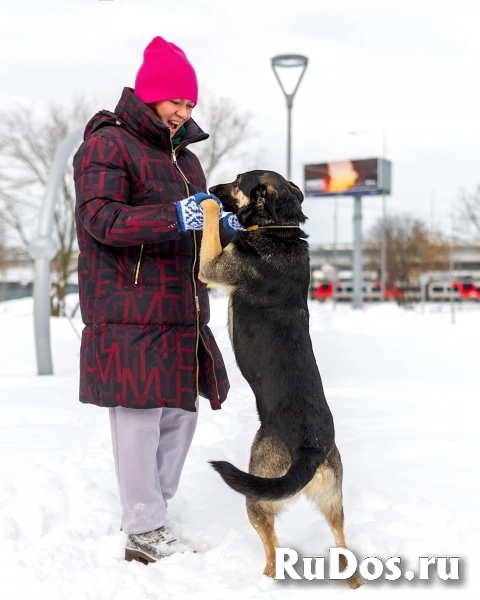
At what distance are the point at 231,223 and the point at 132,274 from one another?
0.53m

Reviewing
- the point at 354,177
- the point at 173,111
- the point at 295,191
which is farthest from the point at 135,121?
the point at 354,177

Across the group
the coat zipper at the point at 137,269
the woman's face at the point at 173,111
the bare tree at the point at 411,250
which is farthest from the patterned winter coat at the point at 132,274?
the bare tree at the point at 411,250

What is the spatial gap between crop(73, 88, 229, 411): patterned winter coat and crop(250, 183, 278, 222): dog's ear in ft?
1.23

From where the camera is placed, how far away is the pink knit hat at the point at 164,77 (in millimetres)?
3562

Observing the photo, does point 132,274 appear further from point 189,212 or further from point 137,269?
point 189,212

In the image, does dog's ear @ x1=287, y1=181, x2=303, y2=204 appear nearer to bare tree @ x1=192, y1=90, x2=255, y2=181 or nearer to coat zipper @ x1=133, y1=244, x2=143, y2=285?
coat zipper @ x1=133, y1=244, x2=143, y2=285

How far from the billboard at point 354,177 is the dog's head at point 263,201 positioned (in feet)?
176

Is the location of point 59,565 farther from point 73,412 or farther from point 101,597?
point 73,412

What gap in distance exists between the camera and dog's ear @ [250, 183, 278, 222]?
11.5ft

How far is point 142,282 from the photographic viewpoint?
3506mm

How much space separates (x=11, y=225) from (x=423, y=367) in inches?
680

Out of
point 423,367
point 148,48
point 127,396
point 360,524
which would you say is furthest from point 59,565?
point 423,367

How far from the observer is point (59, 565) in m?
3.36

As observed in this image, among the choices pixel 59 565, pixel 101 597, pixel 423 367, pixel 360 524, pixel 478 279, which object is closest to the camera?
pixel 101 597
